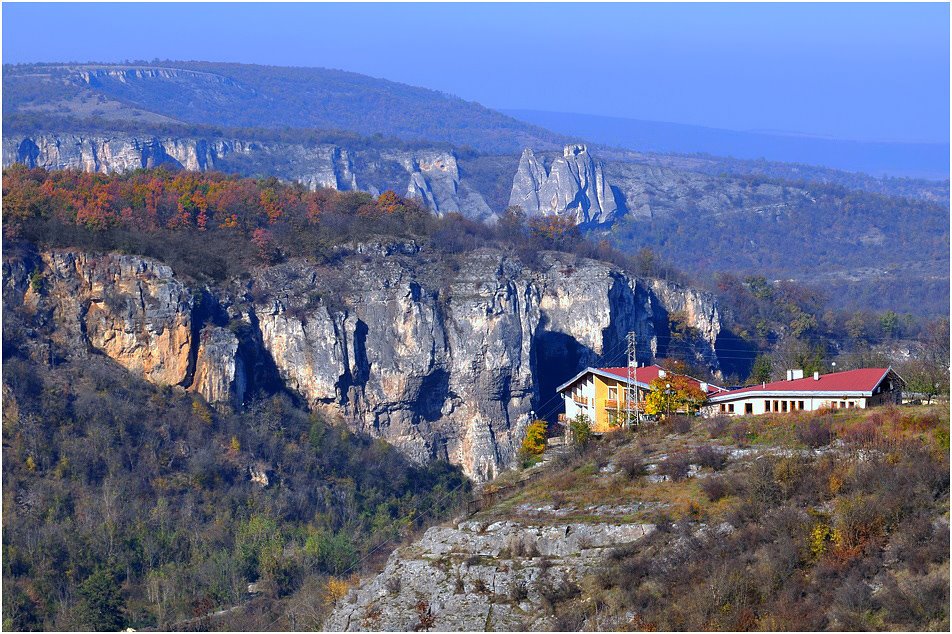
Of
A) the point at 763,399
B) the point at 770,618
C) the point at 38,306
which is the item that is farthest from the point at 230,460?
the point at 770,618

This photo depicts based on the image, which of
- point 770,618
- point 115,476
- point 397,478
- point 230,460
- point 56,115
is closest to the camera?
point 770,618

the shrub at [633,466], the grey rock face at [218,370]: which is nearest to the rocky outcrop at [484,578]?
the shrub at [633,466]

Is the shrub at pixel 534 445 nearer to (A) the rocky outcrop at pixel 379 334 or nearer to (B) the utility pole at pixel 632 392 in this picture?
(B) the utility pole at pixel 632 392

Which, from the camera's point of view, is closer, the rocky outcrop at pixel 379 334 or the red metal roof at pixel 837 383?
the red metal roof at pixel 837 383

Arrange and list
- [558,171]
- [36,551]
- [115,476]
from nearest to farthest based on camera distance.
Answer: [36,551], [115,476], [558,171]

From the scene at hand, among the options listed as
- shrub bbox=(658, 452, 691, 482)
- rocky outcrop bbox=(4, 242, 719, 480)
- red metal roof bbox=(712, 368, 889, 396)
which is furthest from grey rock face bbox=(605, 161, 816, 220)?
shrub bbox=(658, 452, 691, 482)

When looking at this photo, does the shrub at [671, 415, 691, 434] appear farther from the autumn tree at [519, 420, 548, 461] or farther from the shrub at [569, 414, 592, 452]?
the autumn tree at [519, 420, 548, 461]

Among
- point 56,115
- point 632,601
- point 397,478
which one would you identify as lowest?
point 397,478

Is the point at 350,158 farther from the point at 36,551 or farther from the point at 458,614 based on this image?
the point at 458,614
